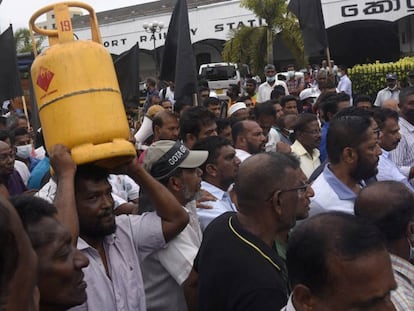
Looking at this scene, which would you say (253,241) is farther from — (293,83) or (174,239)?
(293,83)

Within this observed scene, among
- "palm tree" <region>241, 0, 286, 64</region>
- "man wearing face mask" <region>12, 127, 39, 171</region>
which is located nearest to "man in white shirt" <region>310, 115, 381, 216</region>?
"man wearing face mask" <region>12, 127, 39, 171</region>

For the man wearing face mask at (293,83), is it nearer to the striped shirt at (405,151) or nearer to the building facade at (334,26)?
the striped shirt at (405,151)

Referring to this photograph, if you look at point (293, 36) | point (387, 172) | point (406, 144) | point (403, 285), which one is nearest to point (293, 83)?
point (293, 36)

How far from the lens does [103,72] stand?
9.30 ft

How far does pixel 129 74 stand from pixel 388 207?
536 centimetres

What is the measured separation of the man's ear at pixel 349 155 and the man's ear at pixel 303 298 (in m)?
2.15

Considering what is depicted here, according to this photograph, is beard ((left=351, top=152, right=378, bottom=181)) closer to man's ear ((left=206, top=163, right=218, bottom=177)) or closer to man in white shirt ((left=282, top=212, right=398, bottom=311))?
man's ear ((left=206, top=163, right=218, bottom=177))

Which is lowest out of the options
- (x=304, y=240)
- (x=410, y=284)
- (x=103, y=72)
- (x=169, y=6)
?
(x=410, y=284)

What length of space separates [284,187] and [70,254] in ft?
3.22

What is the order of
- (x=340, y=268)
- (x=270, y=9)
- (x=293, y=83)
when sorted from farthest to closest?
(x=270, y=9)
(x=293, y=83)
(x=340, y=268)

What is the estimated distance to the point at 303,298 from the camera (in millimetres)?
1902

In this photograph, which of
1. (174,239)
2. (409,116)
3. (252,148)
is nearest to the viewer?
(174,239)

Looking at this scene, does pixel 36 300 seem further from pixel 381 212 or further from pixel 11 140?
pixel 11 140

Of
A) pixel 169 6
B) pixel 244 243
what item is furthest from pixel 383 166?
pixel 169 6
